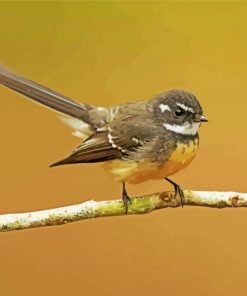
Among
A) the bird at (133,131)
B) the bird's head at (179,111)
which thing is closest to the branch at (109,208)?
the bird at (133,131)

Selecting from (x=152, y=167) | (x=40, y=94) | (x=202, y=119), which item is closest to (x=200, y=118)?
(x=202, y=119)

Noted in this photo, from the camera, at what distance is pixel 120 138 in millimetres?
1350

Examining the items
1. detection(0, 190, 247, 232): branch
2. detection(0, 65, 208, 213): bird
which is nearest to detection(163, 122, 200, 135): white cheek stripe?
detection(0, 65, 208, 213): bird

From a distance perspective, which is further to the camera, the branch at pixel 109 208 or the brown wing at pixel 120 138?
the brown wing at pixel 120 138

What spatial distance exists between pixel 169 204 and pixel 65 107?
0.27 metres

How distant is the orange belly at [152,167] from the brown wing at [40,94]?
0.12 m

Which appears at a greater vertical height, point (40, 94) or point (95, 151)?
point (40, 94)

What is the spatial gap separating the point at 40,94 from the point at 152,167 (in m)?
0.24

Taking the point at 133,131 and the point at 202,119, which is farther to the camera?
the point at 133,131

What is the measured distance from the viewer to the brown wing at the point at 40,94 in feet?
4.09

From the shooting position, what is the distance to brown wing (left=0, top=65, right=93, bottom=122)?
1248 mm

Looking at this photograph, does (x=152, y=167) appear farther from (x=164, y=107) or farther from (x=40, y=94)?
(x=40, y=94)

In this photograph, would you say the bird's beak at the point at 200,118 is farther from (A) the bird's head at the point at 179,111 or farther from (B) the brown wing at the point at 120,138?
(B) the brown wing at the point at 120,138

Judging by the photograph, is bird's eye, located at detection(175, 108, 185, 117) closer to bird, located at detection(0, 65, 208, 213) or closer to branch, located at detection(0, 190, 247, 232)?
bird, located at detection(0, 65, 208, 213)
